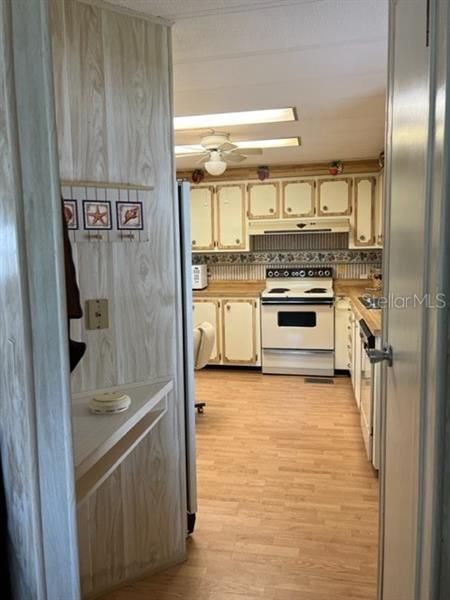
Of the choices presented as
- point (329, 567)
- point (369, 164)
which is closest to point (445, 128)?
point (329, 567)

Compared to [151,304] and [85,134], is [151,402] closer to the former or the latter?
[151,304]

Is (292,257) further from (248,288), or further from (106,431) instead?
(106,431)

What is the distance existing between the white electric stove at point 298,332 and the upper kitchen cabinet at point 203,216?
3.33 ft

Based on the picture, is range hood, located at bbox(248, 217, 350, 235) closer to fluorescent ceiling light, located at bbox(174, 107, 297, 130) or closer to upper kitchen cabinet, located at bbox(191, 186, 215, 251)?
upper kitchen cabinet, located at bbox(191, 186, 215, 251)

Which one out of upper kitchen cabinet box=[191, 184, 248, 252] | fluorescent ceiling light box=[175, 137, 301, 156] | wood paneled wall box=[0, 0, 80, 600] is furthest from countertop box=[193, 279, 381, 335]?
wood paneled wall box=[0, 0, 80, 600]

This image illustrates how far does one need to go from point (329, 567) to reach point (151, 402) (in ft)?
3.76

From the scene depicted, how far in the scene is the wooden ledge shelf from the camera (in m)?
1.29

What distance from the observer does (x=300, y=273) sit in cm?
570

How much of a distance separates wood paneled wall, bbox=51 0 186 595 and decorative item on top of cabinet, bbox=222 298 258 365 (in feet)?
10.6

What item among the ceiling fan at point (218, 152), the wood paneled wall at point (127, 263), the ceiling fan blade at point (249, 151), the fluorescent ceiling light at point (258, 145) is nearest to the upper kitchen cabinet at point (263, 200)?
the fluorescent ceiling light at point (258, 145)

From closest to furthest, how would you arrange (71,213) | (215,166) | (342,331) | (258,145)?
(71,213) < (215,166) < (258,145) < (342,331)

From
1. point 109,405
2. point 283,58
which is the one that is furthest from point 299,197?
point 109,405

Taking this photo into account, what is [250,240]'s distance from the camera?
572 centimetres

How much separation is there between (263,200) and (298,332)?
5.35ft
